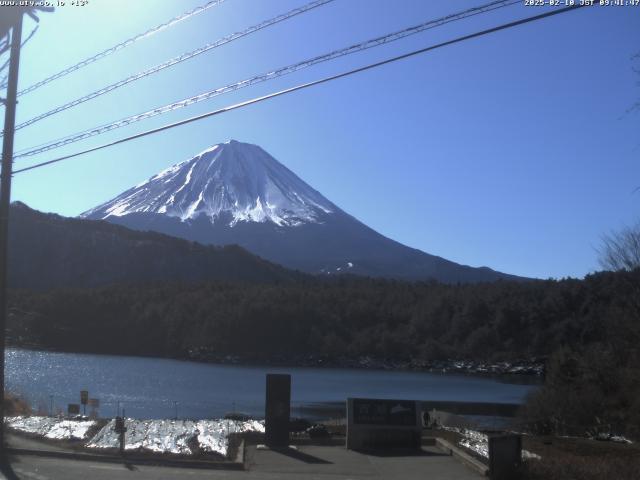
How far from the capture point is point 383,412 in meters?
19.0

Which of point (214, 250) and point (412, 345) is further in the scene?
point (214, 250)

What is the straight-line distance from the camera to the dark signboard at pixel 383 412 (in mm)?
18734

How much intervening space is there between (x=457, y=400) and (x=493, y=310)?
2010 inches

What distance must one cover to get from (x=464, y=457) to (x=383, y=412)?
2581mm

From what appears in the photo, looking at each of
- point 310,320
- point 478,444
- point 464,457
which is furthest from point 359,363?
point 464,457

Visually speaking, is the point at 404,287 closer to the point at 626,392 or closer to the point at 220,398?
the point at 220,398

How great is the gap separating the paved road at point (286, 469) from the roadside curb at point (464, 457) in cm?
12

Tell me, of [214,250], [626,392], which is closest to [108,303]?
[214,250]

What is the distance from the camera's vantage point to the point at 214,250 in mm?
152625

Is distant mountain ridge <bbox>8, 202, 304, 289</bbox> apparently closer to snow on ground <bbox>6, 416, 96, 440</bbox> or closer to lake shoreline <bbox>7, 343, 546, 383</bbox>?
lake shoreline <bbox>7, 343, 546, 383</bbox>

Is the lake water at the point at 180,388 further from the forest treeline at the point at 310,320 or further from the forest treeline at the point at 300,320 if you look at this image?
the forest treeline at the point at 300,320

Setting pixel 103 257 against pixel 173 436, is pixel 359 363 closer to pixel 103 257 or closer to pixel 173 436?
pixel 103 257

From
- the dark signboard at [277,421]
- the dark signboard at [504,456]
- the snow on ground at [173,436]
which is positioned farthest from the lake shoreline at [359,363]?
the dark signboard at [504,456]

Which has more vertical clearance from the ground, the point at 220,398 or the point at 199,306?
the point at 199,306
